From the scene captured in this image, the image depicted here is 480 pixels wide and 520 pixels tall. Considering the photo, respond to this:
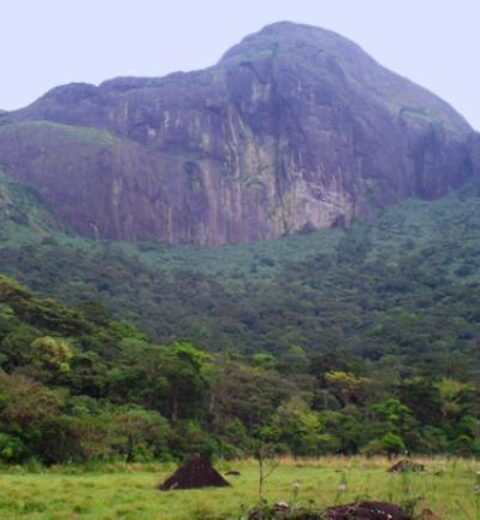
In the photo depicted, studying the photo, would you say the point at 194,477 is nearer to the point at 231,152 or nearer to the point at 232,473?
the point at 232,473

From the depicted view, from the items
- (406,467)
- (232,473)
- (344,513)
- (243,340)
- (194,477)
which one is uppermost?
(344,513)

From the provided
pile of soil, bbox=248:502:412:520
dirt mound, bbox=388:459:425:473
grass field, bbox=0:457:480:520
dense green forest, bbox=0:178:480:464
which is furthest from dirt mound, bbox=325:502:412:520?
dense green forest, bbox=0:178:480:464

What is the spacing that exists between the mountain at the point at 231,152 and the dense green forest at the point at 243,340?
4834 mm

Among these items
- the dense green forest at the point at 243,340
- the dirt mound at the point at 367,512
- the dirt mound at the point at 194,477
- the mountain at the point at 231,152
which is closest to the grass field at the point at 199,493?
the dirt mound at the point at 194,477

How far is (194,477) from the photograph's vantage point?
14.6 metres

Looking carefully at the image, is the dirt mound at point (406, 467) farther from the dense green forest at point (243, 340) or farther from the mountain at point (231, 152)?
the mountain at point (231, 152)

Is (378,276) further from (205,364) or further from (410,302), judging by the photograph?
(205,364)

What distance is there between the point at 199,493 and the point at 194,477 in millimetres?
1168

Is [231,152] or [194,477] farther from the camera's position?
[231,152]

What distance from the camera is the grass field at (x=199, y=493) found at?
36.2ft

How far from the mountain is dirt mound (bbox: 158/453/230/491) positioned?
250 ft

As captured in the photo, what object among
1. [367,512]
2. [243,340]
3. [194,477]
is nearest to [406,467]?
[194,477]

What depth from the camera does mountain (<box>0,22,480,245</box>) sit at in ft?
303

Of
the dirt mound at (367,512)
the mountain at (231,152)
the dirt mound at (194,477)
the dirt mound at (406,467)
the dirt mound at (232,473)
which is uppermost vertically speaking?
the mountain at (231,152)
